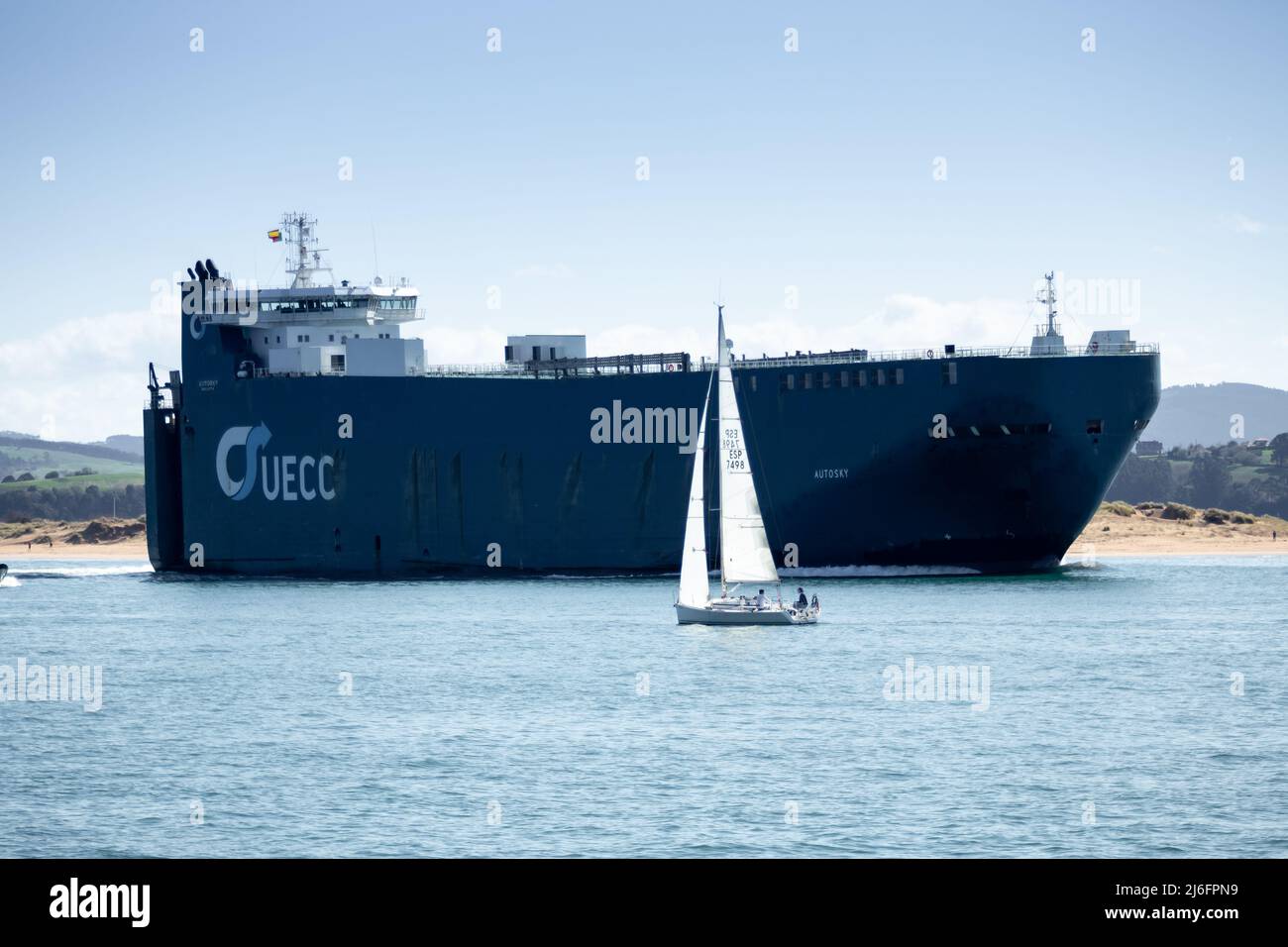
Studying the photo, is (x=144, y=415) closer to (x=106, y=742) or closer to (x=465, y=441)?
(x=465, y=441)

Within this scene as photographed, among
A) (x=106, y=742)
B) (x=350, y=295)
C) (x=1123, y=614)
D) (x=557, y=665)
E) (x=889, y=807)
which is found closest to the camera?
(x=889, y=807)

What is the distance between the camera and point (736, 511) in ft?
165

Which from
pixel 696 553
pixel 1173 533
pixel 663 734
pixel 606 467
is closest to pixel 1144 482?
pixel 1173 533

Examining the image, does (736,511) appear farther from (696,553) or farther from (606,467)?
(606,467)

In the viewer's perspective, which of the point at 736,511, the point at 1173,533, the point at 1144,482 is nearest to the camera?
the point at 736,511

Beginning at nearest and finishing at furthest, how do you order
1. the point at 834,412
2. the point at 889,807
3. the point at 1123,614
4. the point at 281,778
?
the point at 889,807 → the point at 281,778 → the point at 1123,614 → the point at 834,412

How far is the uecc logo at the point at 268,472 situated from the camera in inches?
3049

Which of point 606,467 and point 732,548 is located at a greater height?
point 606,467

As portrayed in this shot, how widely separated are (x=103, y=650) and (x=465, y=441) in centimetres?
2490

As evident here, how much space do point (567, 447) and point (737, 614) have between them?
74.3 feet

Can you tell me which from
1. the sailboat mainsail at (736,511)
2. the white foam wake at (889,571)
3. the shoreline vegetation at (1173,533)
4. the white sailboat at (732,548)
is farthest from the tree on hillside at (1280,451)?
the sailboat mainsail at (736,511)

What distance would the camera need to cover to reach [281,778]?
3069 cm

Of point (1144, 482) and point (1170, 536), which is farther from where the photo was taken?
point (1144, 482)
